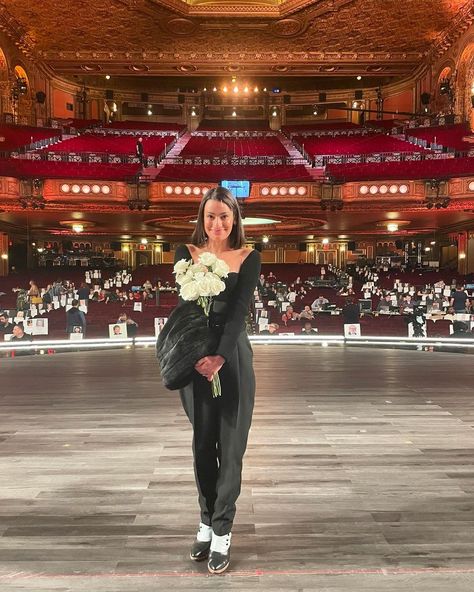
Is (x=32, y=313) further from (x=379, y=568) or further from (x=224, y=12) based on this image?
(x=224, y=12)

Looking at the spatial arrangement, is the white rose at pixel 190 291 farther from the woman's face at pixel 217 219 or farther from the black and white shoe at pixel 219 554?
the black and white shoe at pixel 219 554

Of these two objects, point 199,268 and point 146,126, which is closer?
point 199,268

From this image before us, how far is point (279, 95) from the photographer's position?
1331 inches

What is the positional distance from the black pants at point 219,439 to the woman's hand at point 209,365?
11cm

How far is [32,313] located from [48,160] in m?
11.6

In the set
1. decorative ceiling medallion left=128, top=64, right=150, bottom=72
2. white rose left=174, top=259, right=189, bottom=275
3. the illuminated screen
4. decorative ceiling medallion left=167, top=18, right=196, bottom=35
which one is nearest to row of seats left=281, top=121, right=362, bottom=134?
decorative ceiling medallion left=128, top=64, right=150, bottom=72

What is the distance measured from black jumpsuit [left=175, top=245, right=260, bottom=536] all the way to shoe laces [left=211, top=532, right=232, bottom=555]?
23 millimetres

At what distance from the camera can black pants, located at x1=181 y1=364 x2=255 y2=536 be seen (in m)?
2.24

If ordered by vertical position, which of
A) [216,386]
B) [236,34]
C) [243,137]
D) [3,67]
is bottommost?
[216,386]

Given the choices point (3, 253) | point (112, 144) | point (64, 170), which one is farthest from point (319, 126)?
point (3, 253)

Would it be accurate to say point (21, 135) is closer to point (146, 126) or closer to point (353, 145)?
point (146, 126)

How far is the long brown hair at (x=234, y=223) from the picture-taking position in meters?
2.27

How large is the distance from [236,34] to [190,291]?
24576mm

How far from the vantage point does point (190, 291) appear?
81.9 inches
